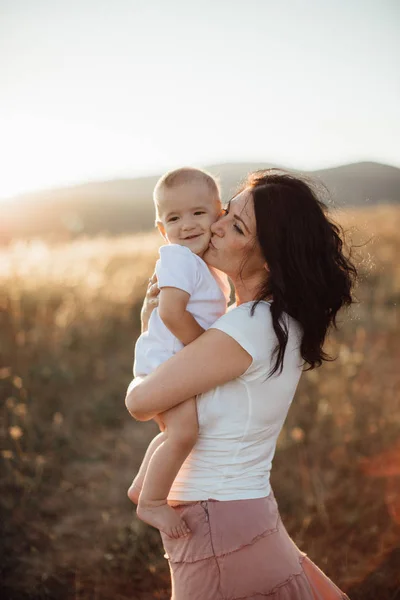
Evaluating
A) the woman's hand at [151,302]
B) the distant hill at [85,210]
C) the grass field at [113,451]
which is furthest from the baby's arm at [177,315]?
the distant hill at [85,210]

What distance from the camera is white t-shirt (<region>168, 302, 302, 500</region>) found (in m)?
1.82

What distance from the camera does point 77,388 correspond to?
6086 mm

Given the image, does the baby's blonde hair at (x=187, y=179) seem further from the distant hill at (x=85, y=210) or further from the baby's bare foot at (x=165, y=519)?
the distant hill at (x=85, y=210)

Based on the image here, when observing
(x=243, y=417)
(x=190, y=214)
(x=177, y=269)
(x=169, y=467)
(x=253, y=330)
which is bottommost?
(x=169, y=467)

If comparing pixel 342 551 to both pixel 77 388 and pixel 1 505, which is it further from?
pixel 77 388

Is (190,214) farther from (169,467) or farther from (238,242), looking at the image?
(169,467)

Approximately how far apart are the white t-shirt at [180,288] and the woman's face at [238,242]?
0.10m

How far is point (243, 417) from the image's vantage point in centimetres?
185

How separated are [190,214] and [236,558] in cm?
128

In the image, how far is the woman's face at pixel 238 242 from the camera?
2018 millimetres

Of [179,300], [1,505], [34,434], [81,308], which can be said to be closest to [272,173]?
[179,300]

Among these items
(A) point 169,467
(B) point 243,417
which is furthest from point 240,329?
(A) point 169,467

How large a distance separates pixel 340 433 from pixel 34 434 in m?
2.60

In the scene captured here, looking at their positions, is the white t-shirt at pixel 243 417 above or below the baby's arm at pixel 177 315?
below
